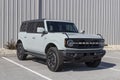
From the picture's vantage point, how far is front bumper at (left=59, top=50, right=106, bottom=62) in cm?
990

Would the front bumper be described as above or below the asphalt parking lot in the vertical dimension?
above

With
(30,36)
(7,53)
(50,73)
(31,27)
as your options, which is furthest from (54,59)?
(7,53)

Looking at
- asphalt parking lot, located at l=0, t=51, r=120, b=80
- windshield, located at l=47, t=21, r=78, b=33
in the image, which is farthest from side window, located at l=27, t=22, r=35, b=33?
asphalt parking lot, located at l=0, t=51, r=120, b=80

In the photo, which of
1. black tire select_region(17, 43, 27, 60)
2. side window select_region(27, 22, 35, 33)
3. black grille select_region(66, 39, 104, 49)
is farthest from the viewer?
black tire select_region(17, 43, 27, 60)

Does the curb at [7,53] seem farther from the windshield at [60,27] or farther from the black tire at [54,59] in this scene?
the black tire at [54,59]

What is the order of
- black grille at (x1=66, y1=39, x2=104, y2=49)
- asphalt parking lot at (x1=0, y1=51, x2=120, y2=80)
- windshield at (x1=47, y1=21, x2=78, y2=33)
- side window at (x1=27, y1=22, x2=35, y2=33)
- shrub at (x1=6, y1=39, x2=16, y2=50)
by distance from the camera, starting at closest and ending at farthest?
asphalt parking lot at (x1=0, y1=51, x2=120, y2=80)
black grille at (x1=66, y1=39, x2=104, y2=49)
windshield at (x1=47, y1=21, x2=78, y2=33)
side window at (x1=27, y1=22, x2=35, y2=33)
shrub at (x1=6, y1=39, x2=16, y2=50)

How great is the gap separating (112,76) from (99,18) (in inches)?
459

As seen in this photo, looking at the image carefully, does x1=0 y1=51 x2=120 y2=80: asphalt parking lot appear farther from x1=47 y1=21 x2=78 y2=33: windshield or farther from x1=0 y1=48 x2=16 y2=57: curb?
x1=0 y1=48 x2=16 y2=57: curb

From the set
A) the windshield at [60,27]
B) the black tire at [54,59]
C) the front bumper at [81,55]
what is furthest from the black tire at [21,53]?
the front bumper at [81,55]

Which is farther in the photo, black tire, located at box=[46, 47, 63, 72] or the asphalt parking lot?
black tire, located at box=[46, 47, 63, 72]

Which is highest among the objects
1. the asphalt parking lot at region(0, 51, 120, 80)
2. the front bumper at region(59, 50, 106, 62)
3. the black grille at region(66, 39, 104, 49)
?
the black grille at region(66, 39, 104, 49)

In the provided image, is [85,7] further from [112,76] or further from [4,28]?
[112,76]

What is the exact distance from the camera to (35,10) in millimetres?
18203

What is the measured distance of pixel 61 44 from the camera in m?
10.0
